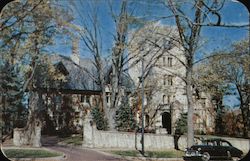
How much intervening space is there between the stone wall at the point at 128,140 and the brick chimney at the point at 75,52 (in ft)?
1.98

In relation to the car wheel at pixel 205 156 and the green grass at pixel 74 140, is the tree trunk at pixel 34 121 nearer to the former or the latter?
the green grass at pixel 74 140

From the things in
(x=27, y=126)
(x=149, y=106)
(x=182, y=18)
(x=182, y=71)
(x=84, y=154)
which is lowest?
(x=84, y=154)

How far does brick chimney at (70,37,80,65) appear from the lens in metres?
3.20

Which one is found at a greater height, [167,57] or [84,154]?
[167,57]

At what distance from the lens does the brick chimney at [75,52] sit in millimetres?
3195

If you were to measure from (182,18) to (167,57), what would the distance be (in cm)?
45

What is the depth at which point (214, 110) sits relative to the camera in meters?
3.09

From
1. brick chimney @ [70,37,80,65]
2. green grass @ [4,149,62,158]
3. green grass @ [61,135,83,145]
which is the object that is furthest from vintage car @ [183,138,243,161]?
brick chimney @ [70,37,80,65]

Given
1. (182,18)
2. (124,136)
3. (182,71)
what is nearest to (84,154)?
(124,136)

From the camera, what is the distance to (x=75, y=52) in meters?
3.22

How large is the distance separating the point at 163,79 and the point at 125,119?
602 mm

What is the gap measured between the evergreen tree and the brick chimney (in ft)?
2.21

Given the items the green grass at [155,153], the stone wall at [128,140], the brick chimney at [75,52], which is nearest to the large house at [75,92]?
the brick chimney at [75,52]

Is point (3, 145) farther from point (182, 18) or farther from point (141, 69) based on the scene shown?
point (182, 18)
